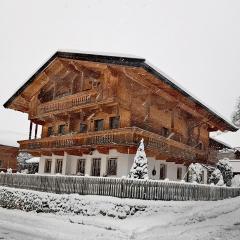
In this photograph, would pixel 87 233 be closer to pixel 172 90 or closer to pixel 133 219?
pixel 133 219

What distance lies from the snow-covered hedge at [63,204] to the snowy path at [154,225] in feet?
1.48

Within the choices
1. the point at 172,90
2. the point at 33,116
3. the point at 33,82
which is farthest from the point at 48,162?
the point at 172,90

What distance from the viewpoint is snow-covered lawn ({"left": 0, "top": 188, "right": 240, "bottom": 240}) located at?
39.9 ft

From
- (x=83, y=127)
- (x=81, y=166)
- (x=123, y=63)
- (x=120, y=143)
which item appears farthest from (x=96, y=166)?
(x=123, y=63)

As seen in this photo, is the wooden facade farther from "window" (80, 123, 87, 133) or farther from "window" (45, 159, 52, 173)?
"window" (80, 123, 87, 133)

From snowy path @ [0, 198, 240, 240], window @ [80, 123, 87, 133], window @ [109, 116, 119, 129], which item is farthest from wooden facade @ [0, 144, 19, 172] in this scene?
snowy path @ [0, 198, 240, 240]

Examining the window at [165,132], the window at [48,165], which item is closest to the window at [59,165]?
the window at [48,165]

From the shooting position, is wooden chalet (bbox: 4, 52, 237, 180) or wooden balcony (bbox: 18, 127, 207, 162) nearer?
wooden balcony (bbox: 18, 127, 207, 162)

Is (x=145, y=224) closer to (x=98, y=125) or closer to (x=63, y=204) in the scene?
(x=63, y=204)

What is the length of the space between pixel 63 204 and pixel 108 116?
8.44 metres

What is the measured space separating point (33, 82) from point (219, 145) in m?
22.5

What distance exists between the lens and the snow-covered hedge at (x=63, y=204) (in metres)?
16.2

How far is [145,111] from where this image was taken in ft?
83.9

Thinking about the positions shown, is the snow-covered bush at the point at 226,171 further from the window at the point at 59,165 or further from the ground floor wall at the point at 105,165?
the window at the point at 59,165
